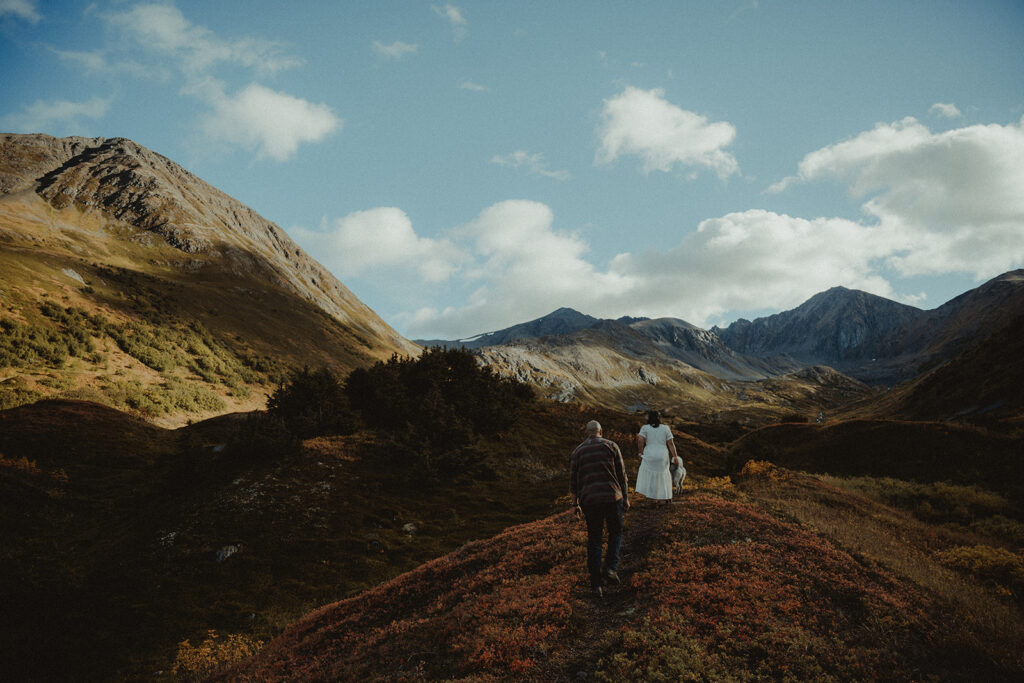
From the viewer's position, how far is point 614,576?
956cm

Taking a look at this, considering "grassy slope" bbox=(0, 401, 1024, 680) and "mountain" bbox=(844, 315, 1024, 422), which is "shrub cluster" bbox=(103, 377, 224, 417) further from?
"mountain" bbox=(844, 315, 1024, 422)

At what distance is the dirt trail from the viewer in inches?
267

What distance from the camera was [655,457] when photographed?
1394cm

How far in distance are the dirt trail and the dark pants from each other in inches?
18.3

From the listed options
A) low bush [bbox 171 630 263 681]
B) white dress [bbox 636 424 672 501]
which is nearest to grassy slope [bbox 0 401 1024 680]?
low bush [bbox 171 630 263 681]

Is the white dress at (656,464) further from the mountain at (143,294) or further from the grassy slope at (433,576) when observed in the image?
the mountain at (143,294)

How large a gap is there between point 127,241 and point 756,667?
150 meters

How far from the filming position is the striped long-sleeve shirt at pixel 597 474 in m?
9.71

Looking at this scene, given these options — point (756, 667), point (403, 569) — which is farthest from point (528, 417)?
point (756, 667)

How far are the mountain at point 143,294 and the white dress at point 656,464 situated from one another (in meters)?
37.5

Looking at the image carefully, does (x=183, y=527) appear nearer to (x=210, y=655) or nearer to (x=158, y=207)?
(x=210, y=655)

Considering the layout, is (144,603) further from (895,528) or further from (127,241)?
(127,241)

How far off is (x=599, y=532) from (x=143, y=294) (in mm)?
77350

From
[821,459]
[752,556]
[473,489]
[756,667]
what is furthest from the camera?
[821,459]
